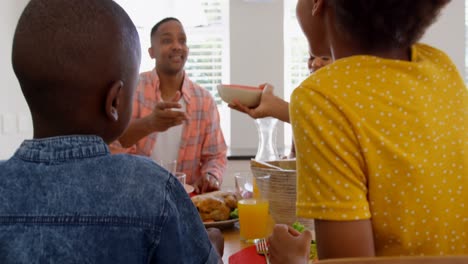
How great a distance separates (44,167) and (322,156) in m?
0.39

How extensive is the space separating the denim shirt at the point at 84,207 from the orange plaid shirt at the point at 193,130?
165 cm

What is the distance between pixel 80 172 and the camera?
671 millimetres

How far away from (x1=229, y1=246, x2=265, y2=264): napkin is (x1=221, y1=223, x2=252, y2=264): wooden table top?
0.7 inches

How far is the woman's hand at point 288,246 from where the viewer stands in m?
0.85

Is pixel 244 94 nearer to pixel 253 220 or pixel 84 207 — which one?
pixel 253 220

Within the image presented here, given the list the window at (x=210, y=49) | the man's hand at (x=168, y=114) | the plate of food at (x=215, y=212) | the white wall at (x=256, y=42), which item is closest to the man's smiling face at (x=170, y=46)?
the man's hand at (x=168, y=114)

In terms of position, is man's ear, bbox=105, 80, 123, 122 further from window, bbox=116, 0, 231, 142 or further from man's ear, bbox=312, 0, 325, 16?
window, bbox=116, 0, 231, 142

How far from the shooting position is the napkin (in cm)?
104

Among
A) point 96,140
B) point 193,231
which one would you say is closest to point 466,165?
point 193,231

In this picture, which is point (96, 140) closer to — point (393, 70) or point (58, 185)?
point (58, 185)

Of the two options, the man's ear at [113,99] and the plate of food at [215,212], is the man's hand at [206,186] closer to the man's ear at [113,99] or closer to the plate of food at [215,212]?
the plate of food at [215,212]

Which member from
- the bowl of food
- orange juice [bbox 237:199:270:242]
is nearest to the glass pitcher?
the bowl of food

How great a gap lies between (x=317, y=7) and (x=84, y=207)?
0.47m

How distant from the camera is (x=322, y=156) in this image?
68 cm
